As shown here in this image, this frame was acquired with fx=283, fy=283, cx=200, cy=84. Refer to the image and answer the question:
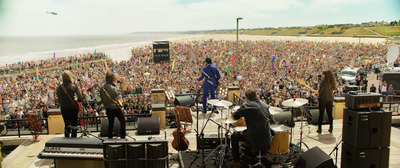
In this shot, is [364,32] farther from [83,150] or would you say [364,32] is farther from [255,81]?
[83,150]

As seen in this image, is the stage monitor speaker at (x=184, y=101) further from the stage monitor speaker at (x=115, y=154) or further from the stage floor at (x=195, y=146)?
the stage monitor speaker at (x=115, y=154)

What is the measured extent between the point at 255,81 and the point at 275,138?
17.7 metres

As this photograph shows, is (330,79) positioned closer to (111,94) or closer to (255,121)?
(255,121)

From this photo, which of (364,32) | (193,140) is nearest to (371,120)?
(193,140)

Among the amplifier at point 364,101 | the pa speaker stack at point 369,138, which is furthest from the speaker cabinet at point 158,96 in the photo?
the pa speaker stack at point 369,138

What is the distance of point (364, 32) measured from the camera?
9819 centimetres

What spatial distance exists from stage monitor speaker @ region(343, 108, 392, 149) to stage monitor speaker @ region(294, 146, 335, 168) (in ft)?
1.87

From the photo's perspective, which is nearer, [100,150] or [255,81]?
[100,150]

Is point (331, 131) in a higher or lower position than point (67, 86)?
lower

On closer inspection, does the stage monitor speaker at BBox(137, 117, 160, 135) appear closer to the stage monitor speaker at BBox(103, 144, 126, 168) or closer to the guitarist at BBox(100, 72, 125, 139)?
the guitarist at BBox(100, 72, 125, 139)

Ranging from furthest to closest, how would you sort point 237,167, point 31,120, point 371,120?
point 31,120
point 237,167
point 371,120

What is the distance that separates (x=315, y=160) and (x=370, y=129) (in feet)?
3.60

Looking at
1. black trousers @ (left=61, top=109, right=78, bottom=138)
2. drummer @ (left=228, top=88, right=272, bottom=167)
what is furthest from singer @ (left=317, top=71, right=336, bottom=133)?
black trousers @ (left=61, top=109, right=78, bottom=138)

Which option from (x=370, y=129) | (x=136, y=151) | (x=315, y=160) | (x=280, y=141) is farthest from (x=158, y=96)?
(x=370, y=129)
